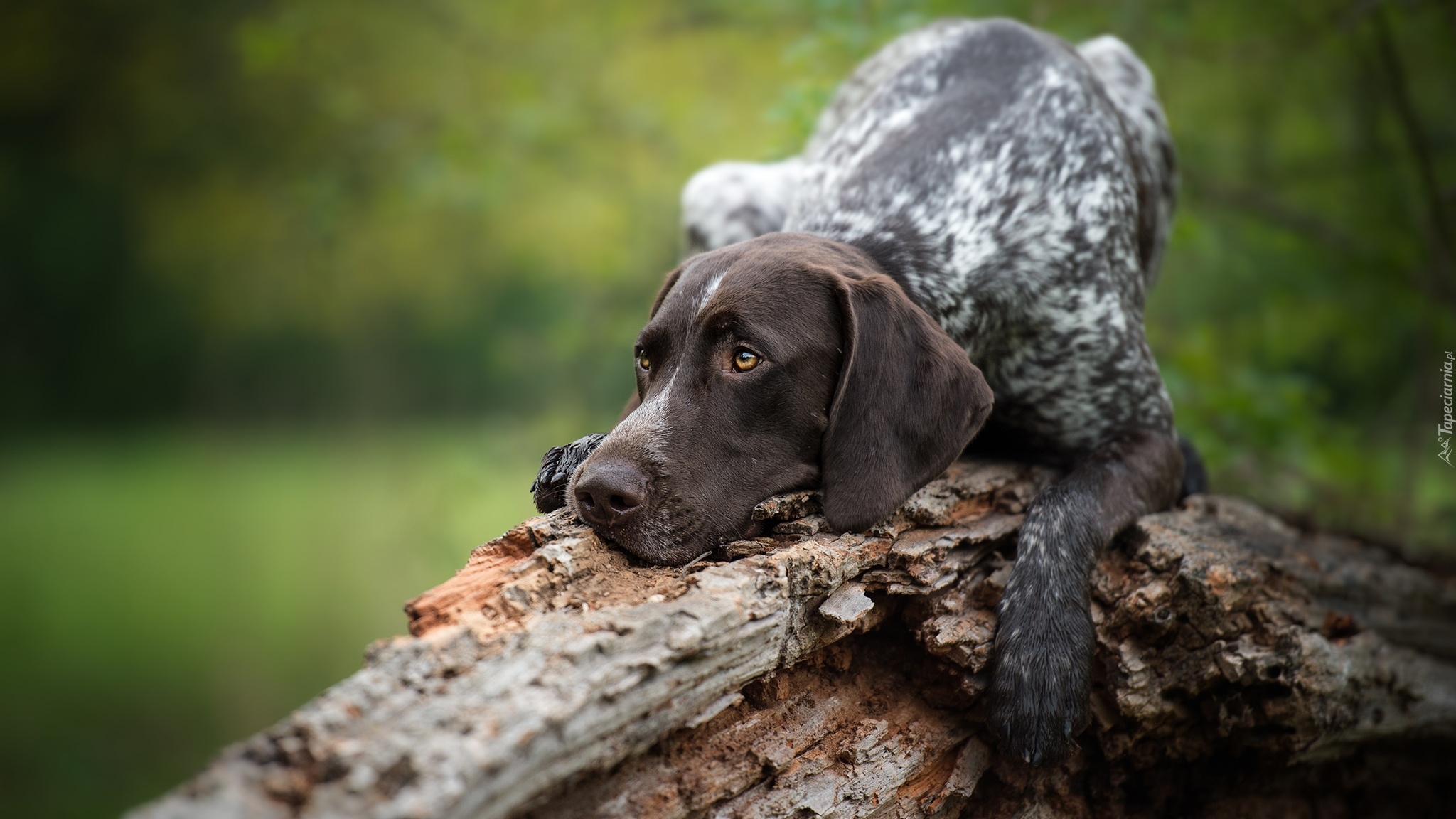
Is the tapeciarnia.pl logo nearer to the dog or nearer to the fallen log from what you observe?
the dog

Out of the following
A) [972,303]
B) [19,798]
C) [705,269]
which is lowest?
[19,798]

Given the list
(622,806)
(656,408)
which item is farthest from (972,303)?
(622,806)

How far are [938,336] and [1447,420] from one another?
13.2ft

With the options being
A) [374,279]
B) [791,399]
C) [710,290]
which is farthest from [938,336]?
[374,279]

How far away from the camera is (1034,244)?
334cm

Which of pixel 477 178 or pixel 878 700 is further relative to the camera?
pixel 477 178

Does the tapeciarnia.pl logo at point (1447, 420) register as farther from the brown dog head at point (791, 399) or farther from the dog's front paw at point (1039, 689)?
the brown dog head at point (791, 399)

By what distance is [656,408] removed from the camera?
2.56m

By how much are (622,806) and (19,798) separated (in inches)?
259

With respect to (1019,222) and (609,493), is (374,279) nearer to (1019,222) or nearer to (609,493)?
(1019,222)

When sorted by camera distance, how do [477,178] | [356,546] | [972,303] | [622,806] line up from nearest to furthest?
1. [622,806]
2. [972,303]
3. [477,178]
4. [356,546]

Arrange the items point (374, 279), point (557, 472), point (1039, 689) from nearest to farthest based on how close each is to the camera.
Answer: point (1039, 689) < point (557, 472) < point (374, 279)

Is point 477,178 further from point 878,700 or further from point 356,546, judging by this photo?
point 878,700

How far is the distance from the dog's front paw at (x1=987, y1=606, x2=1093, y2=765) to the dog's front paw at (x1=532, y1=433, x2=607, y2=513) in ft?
3.74
